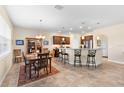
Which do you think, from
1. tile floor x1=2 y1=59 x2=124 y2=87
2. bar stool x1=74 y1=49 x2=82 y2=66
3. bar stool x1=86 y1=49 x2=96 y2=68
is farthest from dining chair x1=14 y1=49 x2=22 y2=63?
bar stool x1=86 y1=49 x2=96 y2=68

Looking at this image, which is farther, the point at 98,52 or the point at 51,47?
the point at 51,47

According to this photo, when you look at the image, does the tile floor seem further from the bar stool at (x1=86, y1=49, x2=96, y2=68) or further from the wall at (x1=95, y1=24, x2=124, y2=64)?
the wall at (x1=95, y1=24, x2=124, y2=64)

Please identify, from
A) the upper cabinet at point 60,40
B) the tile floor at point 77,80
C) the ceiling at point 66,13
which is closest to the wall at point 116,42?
the ceiling at point 66,13

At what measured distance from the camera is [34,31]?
9.94m

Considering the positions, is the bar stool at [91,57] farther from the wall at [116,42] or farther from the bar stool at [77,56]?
the wall at [116,42]

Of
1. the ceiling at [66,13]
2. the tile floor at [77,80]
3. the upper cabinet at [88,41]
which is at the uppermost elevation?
the ceiling at [66,13]

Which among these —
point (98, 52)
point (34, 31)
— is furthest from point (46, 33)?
point (98, 52)

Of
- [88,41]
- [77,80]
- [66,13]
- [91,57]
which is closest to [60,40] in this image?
[88,41]

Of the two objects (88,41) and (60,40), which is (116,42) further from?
(60,40)

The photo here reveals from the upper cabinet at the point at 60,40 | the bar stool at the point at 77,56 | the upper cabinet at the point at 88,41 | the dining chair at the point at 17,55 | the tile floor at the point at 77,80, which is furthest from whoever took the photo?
the upper cabinet at the point at 88,41
